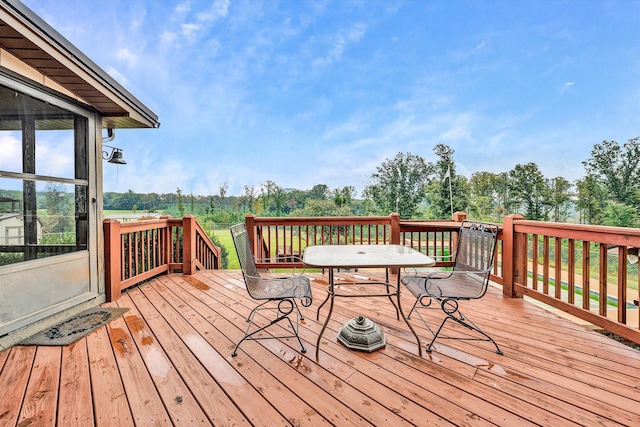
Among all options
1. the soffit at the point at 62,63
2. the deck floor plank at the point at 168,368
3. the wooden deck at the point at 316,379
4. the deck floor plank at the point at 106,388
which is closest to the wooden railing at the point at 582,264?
the wooden deck at the point at 316,379

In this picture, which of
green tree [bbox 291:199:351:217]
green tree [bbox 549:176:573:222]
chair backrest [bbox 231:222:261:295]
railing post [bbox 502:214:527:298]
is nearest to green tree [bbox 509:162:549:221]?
green tree [bbox 549:176:573:222]

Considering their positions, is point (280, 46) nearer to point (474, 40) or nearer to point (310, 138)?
point (310, 138)

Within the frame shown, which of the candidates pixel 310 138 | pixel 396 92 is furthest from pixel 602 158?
pixel 310 138

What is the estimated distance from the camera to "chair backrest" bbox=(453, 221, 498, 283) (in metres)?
2.20

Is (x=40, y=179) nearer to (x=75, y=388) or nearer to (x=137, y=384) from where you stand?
(x=75, y=388)

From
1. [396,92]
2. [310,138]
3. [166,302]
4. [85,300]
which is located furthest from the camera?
[310,138]

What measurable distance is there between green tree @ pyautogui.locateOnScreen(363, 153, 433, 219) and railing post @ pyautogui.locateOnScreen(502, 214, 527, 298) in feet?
39.6

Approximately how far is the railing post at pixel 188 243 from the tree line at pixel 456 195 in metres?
6.85

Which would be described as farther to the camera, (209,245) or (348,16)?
(348,16)

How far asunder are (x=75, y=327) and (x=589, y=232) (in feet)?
15.5

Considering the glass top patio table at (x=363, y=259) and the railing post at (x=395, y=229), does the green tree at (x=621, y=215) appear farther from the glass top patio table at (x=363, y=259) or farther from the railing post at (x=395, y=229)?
the glass top patio table at (x=363, y=259)

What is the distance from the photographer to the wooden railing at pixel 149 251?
330 cm

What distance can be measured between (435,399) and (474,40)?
61.1 ft

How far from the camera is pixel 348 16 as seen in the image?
1312 centimetres
